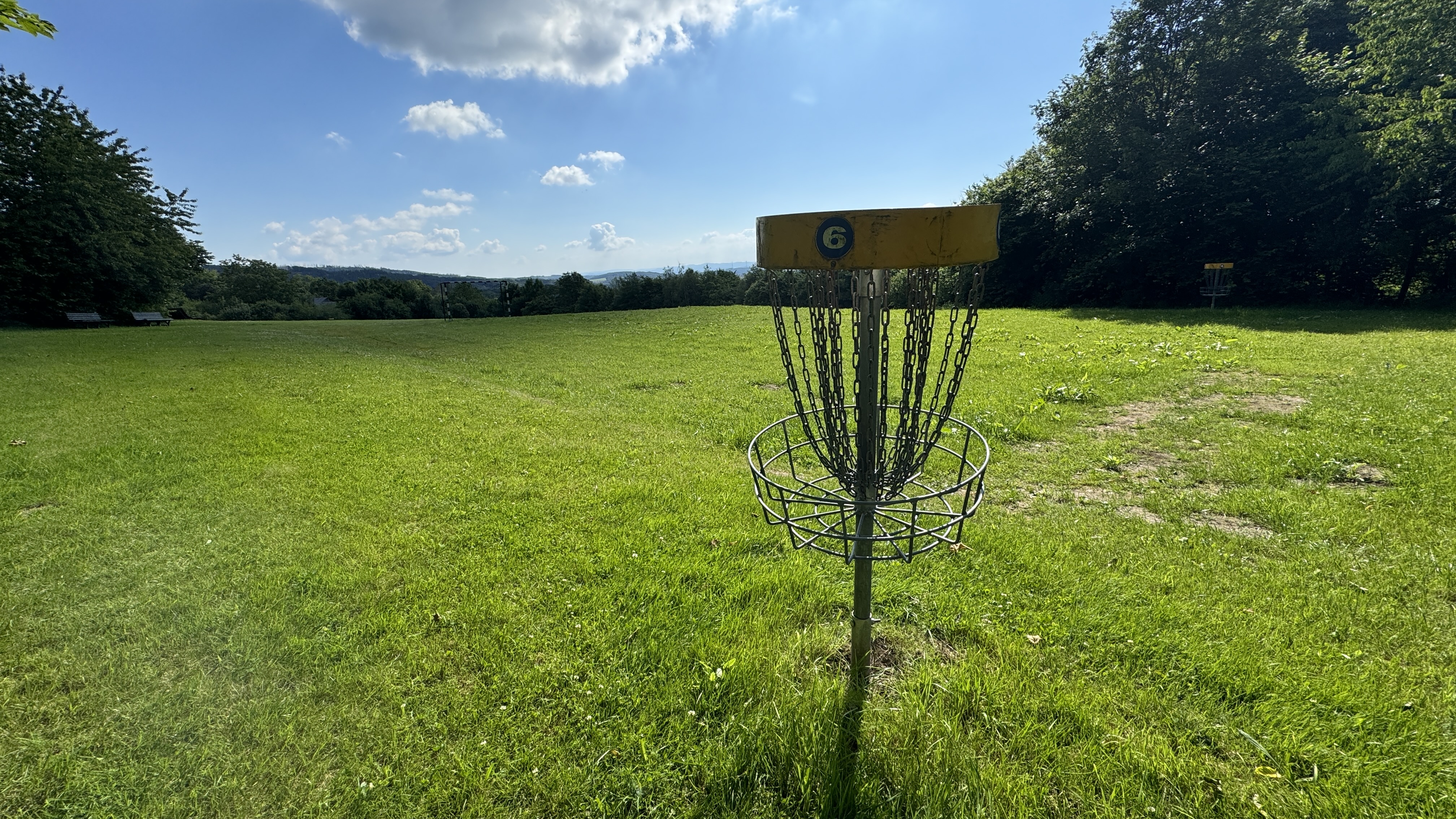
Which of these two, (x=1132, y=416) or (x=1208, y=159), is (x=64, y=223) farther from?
(x=1208, y=159)

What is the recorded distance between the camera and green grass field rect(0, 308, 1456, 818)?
90.2 inches

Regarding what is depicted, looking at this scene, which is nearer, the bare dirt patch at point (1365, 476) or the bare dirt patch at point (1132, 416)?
the bare dirt patch at point (1365, 476)

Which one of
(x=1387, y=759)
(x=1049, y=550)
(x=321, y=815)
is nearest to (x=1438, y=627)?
(x=1387, y=759)

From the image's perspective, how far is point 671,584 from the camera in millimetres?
3662

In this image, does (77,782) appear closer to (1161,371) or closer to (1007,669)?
(1007,669)

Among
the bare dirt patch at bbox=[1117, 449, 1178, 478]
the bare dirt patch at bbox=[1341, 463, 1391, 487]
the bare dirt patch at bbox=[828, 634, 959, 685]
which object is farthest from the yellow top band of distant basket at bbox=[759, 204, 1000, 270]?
the bare dirt patch at bbox=[1341, 463, 1391, 487]

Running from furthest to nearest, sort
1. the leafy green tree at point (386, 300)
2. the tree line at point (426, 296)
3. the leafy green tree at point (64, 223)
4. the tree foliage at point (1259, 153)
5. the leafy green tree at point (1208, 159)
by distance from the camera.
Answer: the leafy green tree at point (386, 300) → the tree line at point (426, 296) → the leafy green tree at point (64, 223) → the leafy green tree at point (1208, 159) → the tree foliage at point (1259, 153)

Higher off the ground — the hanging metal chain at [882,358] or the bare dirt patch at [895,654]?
the hanging metal chain at [882,358]

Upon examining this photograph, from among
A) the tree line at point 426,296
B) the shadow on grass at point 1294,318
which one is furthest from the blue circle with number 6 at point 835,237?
the tree line at point 426,296

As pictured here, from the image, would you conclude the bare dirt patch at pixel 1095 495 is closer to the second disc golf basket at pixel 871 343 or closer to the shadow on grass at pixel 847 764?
the second disc golf basket at pixel 871 343

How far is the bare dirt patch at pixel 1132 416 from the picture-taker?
21.9 feet

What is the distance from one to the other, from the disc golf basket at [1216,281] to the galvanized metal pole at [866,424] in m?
20.9

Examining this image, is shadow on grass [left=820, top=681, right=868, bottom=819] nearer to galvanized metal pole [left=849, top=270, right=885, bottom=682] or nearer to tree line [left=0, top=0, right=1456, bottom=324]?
galvanized metal pole [left=849, top=270, right=885, bottom=682]

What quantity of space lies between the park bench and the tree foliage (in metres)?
37.6
